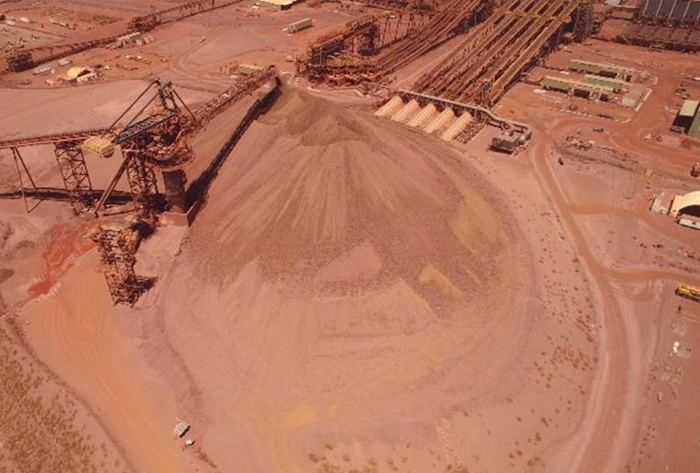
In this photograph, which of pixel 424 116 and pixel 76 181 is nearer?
pixel 76 181

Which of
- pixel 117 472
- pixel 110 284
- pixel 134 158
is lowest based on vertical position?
pixel 117 472

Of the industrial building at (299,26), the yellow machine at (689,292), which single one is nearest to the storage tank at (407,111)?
the yellow machine at (689,292)

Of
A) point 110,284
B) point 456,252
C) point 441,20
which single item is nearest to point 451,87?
point 441,20

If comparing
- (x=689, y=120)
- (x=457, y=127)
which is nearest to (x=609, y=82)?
(x=689, y=120)

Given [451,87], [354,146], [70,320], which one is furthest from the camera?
[451,87]

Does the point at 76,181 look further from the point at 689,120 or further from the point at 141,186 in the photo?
the point at 689,120

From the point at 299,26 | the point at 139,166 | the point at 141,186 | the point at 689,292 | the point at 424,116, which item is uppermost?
the point at 139,166

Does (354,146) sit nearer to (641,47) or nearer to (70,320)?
(70,320)
